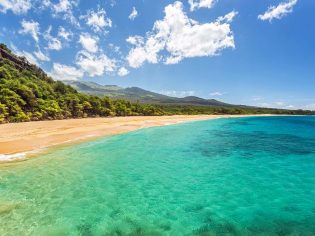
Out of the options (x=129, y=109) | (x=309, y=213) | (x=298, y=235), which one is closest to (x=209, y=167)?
(x=309, y=213)

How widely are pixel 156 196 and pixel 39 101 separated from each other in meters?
43.1

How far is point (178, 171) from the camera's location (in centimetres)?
1656

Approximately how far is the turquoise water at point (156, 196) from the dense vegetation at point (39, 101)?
1065 inches

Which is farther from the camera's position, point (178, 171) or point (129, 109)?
point (129, 109)

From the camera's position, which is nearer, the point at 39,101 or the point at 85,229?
the point at 85,229

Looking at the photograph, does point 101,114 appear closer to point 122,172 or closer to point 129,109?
point 129,109

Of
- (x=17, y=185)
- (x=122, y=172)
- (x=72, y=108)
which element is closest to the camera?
(x=17, y=185)

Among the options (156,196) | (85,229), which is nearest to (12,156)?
(156,196)

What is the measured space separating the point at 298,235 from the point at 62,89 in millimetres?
61557

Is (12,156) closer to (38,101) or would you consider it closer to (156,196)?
(156,196)

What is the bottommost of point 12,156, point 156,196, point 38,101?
point 156,196

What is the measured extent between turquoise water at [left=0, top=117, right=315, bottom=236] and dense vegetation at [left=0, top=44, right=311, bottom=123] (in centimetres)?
2706

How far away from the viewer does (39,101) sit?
48.2 m

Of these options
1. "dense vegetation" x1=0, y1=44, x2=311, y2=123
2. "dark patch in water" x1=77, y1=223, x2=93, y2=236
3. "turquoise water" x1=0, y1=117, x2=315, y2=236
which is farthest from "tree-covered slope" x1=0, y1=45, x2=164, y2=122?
"dark patch in water" x1=77, y1=223, x2=93, y2=236
